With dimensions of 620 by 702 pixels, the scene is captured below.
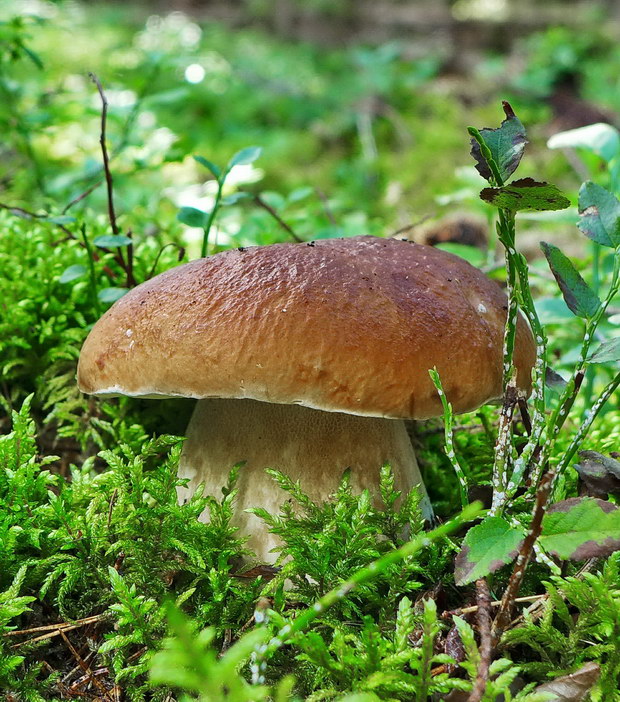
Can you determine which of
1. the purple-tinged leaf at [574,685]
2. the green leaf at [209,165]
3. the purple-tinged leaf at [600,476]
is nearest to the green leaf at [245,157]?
the green leaf at [209,165]

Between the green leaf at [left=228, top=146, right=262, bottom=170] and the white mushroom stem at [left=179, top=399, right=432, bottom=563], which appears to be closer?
the white mushroom stem at [left=179, top=399, right=432, bottom=563]

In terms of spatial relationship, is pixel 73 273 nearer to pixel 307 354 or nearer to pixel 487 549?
pixel 307 354

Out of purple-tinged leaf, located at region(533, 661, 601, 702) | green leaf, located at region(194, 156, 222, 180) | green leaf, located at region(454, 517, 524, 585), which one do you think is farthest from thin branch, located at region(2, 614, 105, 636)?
green leaf, located at region(194, 156, 222, 180)

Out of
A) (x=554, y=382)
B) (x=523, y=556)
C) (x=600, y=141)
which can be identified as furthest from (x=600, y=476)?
(x=600, y=141)

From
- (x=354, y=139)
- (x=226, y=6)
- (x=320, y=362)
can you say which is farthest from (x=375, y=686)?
(x=226, y=6)

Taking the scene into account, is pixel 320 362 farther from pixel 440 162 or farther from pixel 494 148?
pixel 440 162

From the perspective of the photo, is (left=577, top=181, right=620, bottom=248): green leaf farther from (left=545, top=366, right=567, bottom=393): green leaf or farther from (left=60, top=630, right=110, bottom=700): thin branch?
(left=60, top=630, right=110, bottom=700): thin branch
